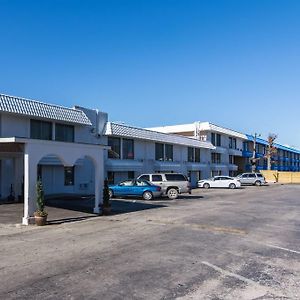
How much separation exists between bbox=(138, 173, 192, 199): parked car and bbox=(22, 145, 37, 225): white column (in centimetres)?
1532

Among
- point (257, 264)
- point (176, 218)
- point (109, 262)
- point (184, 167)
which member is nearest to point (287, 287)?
point (257, 264)

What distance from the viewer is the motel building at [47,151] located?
53.3 ft

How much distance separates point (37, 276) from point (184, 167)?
39874 millimetres

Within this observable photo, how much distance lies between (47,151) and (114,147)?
18.9 metres

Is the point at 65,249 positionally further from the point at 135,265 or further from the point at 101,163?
the point at 101,163

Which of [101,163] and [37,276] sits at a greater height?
[101,163]

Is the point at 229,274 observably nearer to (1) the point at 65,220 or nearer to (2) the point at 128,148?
(1) the point at 65,220

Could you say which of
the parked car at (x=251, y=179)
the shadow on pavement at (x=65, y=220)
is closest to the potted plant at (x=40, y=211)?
the shadow on pavement at (x=65, y=220)

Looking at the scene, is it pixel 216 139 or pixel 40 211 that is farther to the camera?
pixel 216 139

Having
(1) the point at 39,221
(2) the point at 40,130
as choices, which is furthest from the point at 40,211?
(2) the point at 40,130

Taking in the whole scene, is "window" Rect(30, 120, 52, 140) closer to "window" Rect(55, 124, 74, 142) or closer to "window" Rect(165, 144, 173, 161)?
"window" Rect(55, 124, 74, 142)

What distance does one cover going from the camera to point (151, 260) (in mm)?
9297

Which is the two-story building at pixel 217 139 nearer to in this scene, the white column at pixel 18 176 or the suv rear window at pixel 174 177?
the suv rear window at pixel 174 177

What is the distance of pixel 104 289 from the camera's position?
706 centimetres
